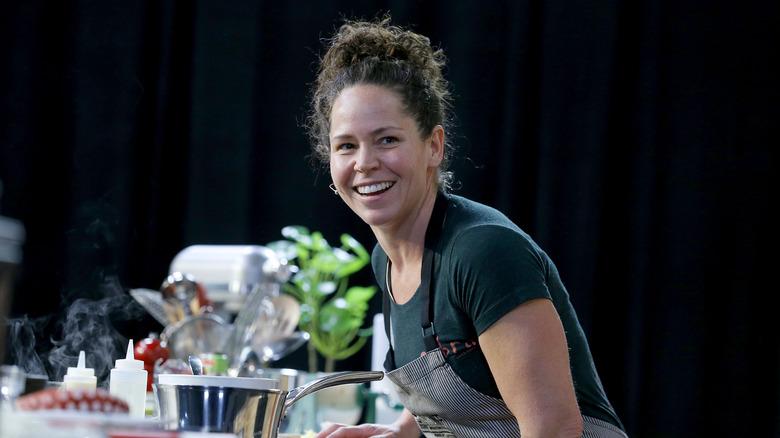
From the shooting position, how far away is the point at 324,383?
1.09 meters

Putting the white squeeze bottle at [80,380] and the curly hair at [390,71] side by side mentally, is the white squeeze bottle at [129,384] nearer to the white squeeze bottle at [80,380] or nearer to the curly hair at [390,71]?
the white squeeze bottle at [80,380]

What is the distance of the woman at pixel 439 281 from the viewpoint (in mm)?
1059

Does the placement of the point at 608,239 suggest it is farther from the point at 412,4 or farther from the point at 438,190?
the point at 438,190

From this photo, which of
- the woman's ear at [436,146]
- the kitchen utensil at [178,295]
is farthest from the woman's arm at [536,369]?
the kitchen utensil at [178,295]

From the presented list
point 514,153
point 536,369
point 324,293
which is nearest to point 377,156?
point 536,369

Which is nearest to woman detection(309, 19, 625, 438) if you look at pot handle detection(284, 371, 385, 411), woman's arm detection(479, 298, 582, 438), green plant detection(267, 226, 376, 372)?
woman's arm detection(479, 298, 582, 438)

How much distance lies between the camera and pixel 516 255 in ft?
3.57

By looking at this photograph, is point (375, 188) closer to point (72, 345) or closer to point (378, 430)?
point (378, 430)

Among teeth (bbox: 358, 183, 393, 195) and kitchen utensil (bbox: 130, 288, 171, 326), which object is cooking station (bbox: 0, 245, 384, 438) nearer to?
kitchen utensil (bbox: 130, 288, 171, 326)

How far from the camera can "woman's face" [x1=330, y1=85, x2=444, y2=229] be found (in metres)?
1.27

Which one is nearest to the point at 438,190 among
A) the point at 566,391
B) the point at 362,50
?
the point at 362,50

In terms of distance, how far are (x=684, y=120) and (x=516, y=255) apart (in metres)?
1.91

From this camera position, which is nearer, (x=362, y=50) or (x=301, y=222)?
(x=362, y=50)

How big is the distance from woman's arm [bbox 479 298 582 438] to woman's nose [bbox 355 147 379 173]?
1.08 feet
